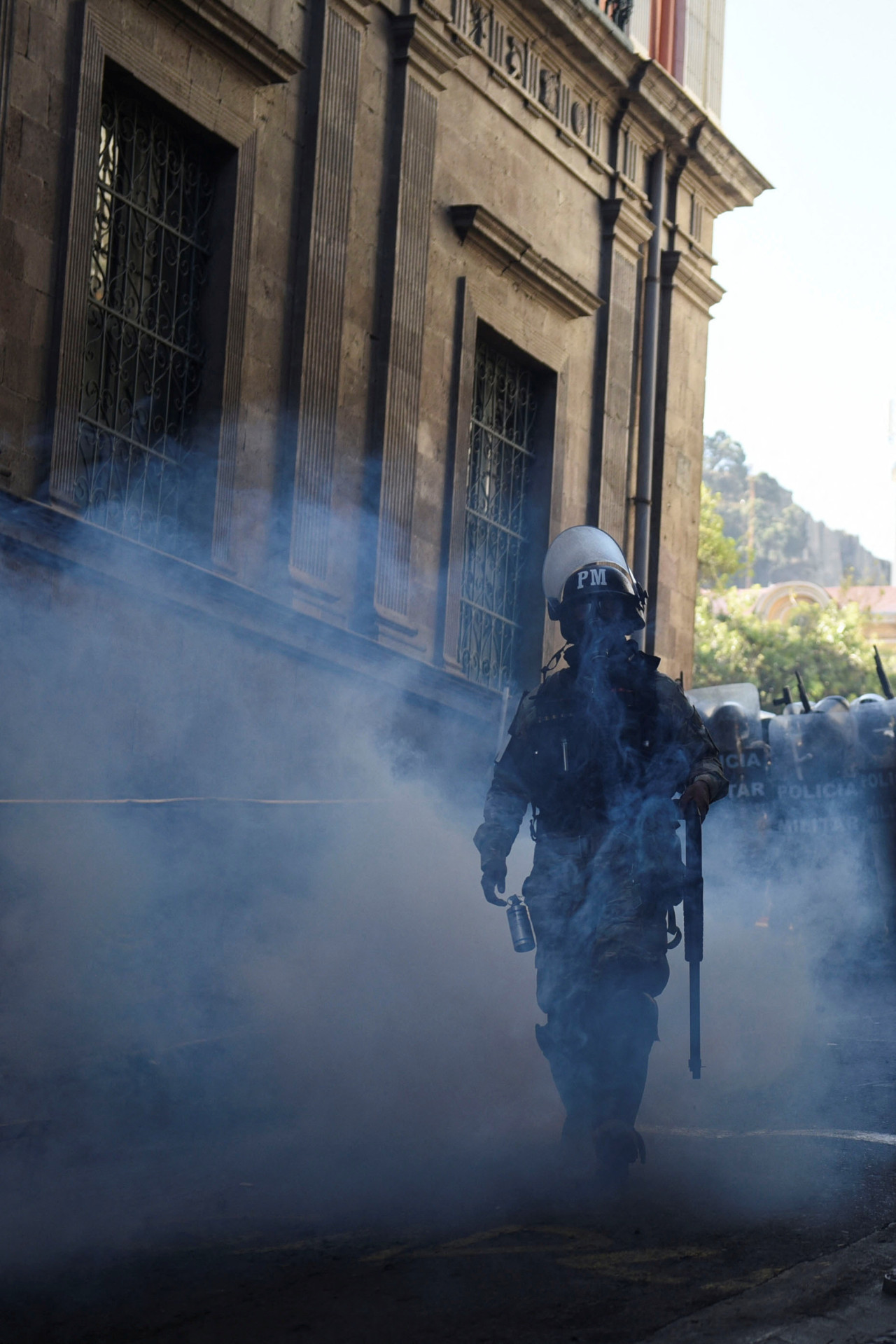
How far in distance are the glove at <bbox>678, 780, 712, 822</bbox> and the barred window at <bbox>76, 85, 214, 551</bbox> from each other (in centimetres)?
401

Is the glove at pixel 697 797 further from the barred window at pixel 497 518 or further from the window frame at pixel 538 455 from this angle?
the barred window at pixel 497 518

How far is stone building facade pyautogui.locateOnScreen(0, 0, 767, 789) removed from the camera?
308 inches

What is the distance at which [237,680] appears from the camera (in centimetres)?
861

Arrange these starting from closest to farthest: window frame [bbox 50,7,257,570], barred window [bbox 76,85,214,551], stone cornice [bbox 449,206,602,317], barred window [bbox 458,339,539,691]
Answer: window frame [bbox 50,7,257,570], barred window [bbox 76,85,214,551], stone cornice [bbox 449,206,602,317], barred window [bbox 458,339,539,691]

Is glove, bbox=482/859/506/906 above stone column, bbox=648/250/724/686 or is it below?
below

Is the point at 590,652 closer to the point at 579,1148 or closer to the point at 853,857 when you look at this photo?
the point at 579,1148

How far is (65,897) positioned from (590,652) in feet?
8.26

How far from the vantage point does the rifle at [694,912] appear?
4949 mm

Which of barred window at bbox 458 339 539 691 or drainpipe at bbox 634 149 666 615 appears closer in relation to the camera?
barred window at bbox 458 339 539 691

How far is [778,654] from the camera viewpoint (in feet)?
116

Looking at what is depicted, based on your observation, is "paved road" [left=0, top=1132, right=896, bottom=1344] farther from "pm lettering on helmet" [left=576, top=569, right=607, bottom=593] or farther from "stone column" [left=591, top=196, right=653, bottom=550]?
"stone column" [left=591, top=196, right=653, bottom=550]

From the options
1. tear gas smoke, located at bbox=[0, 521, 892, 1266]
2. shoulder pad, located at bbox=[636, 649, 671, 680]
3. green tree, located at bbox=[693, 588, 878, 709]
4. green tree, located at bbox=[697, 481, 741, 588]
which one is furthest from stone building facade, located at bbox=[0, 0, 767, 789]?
green tree, located at bbox=[693, 588, 878, 709]

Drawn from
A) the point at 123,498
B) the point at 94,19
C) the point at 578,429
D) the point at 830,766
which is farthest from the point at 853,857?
the point at 94,19

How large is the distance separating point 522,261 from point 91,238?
4.48 meters
